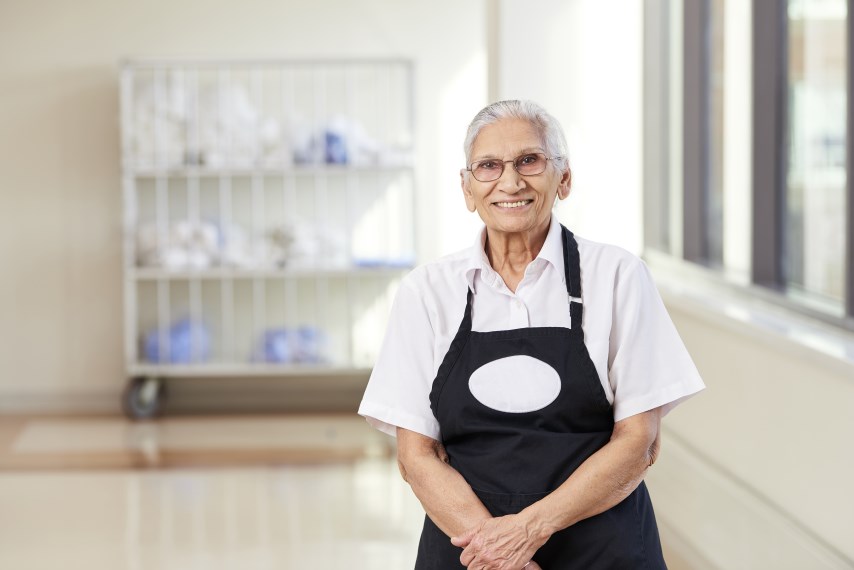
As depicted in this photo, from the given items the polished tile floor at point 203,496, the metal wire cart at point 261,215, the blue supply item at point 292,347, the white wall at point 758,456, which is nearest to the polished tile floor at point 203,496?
the polished tile floor at point 203,496

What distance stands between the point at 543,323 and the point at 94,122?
4881 millimetres

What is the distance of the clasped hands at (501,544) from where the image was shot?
1774 millimetres

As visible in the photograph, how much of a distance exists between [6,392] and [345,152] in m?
2.34

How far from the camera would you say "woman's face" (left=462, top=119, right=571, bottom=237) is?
187cm

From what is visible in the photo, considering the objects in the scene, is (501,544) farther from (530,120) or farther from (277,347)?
(277,347)

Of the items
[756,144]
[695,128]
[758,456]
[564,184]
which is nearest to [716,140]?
[695,128]

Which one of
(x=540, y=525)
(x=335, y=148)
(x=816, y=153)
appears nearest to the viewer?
(x=540, y=525)

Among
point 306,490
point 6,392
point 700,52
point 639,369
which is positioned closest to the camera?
point 639,369

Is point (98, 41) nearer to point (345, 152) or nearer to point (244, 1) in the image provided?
point (244, 1)

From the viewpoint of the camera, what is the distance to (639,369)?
1.80 meters

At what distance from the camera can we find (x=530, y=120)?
73.8 inches

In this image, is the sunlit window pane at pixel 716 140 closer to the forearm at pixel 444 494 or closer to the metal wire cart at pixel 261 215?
the metal wire cart at pixel 261 215

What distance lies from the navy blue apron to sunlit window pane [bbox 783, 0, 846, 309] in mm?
2070

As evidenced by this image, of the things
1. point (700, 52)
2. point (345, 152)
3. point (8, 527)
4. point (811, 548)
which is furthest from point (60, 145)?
point (811, 548)
